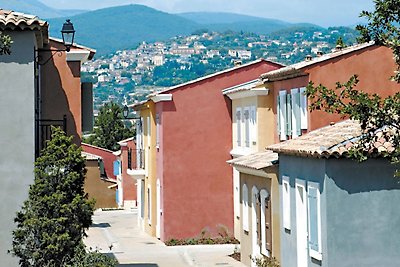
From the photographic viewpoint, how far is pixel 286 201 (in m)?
23.6

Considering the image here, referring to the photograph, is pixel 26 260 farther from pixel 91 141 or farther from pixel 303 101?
pixel 91 141

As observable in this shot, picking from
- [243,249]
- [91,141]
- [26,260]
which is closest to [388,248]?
[26,260]

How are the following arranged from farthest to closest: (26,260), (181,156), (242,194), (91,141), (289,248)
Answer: (91,141)
(181,156)
(242,194)
(289,248)
(26,260)

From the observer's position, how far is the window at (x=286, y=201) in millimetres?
23391

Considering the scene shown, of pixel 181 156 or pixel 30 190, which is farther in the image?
pixel 181 156

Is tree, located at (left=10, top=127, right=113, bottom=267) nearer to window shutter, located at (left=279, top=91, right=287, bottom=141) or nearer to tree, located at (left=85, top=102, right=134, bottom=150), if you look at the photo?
window shutter, located at (left=279, top=91, right=287, bottom=141)

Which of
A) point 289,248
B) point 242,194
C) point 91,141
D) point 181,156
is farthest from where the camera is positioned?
point 91,141

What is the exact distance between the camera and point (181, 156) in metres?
38.8

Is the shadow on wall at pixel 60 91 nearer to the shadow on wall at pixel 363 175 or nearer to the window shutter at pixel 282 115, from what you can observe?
the shadow on wall at pixel 363 175

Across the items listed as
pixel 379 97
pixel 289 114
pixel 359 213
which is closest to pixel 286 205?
pixel 359 213

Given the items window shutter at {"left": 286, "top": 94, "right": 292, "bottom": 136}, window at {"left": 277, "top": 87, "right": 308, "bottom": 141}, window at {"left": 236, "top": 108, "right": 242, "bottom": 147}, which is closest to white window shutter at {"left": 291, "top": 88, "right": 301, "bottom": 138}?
window at {"left": 277, "top": 87, "right": 308, "bottom": 141}

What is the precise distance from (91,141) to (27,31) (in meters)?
72.3

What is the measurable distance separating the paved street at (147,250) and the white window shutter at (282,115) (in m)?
4.57


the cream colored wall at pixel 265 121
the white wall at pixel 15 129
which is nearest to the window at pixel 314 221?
the white wall at pixel 15 129
